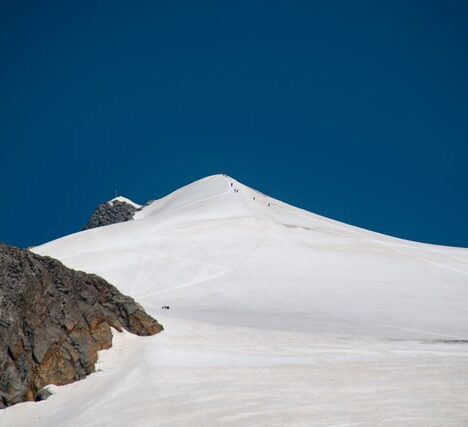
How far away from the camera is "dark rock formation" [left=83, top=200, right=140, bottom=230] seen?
4267 inches

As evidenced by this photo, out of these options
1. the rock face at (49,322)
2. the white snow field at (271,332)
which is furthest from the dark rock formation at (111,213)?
the rock face at (49,322)

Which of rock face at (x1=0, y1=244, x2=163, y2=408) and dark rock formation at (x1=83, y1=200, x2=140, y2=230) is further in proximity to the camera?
dark rock formation at (x1=83, y1=200, x2=140, y2=230)

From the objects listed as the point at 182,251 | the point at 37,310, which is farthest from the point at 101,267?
the point at 37,310

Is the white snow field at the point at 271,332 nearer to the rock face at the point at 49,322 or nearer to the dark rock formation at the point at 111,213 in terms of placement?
the rock face at the point at 49,322

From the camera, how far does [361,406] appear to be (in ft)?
44.2

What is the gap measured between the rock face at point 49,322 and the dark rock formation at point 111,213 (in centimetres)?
8542

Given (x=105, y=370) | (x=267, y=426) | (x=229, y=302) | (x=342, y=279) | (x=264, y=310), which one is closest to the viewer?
(x=267, y=426)

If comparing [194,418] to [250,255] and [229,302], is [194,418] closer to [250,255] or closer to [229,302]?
[229,302]

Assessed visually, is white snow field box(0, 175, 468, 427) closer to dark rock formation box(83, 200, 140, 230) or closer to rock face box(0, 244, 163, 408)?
rock face box(0, 244, 163, 408)

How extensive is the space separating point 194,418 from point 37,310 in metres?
8.53

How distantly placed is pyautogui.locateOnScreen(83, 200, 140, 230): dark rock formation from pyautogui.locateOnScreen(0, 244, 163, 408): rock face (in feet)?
280

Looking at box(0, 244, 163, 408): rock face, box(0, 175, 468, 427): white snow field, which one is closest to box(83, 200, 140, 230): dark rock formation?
box(0, 175, 468, 427): white snow field

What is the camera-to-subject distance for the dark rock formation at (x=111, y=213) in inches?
4267

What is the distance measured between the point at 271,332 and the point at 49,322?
31.6ft
